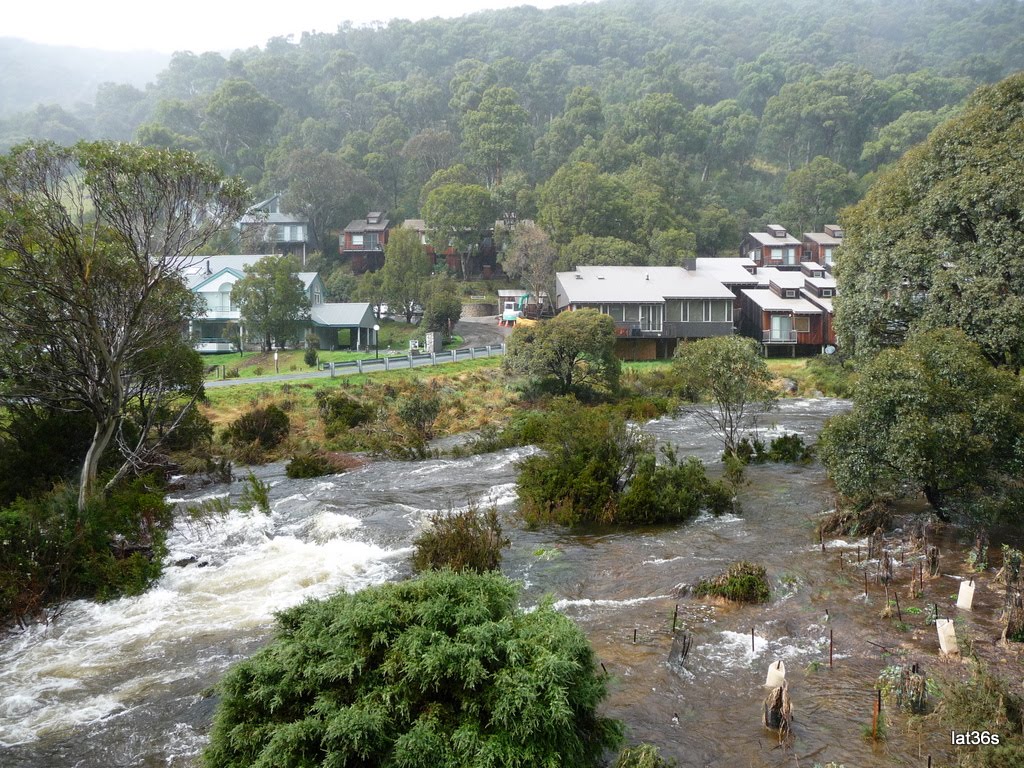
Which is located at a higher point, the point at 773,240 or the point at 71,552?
the point at 773,240

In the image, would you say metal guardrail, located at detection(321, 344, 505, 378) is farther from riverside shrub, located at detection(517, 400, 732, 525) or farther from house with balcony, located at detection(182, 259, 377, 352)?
riverside shrub, located at detection(517, 400, 732, 525)

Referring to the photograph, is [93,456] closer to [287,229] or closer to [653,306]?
[653,306]

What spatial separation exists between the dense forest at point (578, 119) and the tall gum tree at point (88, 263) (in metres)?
42.3

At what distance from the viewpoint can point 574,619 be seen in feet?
40.1

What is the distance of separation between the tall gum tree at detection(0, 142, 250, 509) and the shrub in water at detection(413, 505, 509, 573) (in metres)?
7.10

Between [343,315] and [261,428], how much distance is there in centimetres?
2447

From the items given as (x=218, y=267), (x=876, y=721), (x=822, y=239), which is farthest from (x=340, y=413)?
(x=822, y=239)

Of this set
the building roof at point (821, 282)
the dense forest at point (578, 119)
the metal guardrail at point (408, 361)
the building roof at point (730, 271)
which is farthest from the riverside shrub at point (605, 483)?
the dense forest at point (578, 119)

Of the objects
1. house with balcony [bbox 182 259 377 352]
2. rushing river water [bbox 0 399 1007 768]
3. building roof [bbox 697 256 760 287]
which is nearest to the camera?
rushing river water [bbox 0 399 1007 768]

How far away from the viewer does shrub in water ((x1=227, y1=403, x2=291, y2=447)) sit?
88.4 ft

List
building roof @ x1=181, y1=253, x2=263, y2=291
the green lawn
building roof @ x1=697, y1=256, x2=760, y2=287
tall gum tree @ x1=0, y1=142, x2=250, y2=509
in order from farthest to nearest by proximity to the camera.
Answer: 1. building roof @ x1=697, y1=256, x2=760, y2=287
2. building roof @ x1=181, y1=253, x2=263, y2=291
3. the green lawn
4. tall gum tree @ x1=0, y1=142, x2=250, y2=509

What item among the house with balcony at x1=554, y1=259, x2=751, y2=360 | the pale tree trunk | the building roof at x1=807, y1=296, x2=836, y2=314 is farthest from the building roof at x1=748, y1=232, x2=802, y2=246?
the pale tree trunk

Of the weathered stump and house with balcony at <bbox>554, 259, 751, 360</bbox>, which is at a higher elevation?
house with balcony at <bbox>554, 259, 751, 360</bbox>

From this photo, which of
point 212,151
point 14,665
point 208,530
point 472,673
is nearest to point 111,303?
point 208,530
